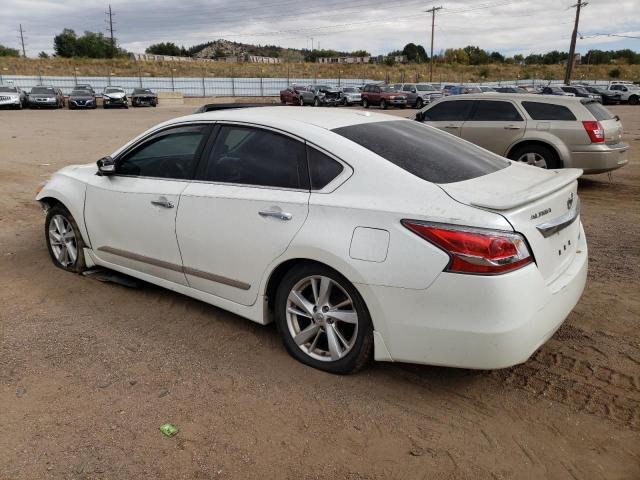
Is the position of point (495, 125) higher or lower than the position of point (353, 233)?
higher

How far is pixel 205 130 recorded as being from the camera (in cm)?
396

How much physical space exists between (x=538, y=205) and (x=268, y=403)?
72.7 inches

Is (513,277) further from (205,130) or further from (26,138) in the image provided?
(26,138)

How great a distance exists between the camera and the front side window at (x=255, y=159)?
343 centimetres

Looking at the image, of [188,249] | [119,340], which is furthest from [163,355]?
[188,249]

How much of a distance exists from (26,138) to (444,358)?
17.9 m

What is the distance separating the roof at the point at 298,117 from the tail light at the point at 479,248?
3.75 feet

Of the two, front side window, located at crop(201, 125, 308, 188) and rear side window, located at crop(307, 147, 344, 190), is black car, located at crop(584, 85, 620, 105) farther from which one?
rear side window, located at crop(307, 147, 344, 190)

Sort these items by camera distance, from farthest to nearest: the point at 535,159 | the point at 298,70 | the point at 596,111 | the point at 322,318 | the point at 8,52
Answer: the point at 8,52 → the point at 298,70 → the point at 535,159 → the point at 596,111 → the point at 322,318

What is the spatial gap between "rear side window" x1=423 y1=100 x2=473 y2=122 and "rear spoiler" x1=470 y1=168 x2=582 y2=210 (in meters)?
7.32

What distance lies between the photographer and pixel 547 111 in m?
9.38

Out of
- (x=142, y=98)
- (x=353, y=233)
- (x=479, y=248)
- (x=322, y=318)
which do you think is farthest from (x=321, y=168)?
(x=142, y=98)

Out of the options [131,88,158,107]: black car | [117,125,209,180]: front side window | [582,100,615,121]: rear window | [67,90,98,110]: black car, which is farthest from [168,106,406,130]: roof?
[131,88,158,107]: black car

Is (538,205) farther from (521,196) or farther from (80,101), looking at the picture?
(80,101)
